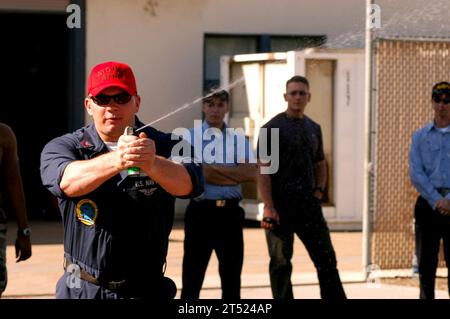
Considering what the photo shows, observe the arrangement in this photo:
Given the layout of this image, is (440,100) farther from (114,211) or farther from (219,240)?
(114,211)

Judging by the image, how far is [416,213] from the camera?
30.1 ft

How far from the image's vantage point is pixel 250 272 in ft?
38.5

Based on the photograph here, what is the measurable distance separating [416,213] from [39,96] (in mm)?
10722

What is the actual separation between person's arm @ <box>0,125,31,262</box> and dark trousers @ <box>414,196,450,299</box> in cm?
339

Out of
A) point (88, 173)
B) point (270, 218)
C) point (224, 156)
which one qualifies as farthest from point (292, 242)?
point (88, 173)

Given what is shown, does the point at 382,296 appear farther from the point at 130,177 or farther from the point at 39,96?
the point at 39,96

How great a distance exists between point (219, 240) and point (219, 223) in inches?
5.0

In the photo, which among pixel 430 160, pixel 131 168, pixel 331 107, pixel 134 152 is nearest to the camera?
pixel 134 152

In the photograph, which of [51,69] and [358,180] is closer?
[358,180]

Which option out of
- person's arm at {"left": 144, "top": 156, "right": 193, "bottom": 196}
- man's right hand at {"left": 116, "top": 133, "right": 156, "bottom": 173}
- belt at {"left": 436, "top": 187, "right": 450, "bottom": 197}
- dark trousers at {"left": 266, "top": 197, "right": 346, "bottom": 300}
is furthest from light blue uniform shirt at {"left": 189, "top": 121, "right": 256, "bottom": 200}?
man's right hand at {"left": 116, "top": 133, "right": 156, "bottom": 173}

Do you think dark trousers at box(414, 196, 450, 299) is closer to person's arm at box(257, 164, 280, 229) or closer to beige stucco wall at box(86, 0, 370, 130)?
person's arm at box(257, 164, 280, 229)

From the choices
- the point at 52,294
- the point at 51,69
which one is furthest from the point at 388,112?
the point at 51,69

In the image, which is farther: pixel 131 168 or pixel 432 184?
pixel 432 184

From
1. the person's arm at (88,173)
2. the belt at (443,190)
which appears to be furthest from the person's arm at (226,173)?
the person's arm at (88,173)
